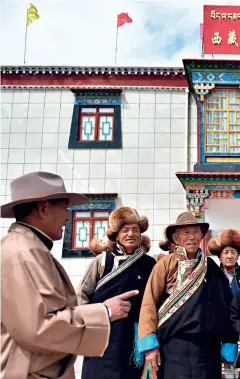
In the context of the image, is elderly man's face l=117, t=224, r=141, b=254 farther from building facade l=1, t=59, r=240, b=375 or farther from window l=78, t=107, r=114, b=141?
window l=78, t=107, r=114, b=141

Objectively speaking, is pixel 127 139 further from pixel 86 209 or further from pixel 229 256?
pixel 229 256

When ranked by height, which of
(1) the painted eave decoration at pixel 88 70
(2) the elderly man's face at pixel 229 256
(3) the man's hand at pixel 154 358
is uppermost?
(1) the painted eave decoration at pixel 88 70

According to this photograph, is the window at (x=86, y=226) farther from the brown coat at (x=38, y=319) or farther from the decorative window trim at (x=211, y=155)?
the brown coat at (x=38, y=319)

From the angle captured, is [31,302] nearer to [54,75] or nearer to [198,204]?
[198,204]

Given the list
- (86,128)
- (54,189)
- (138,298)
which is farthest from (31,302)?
(86,128)

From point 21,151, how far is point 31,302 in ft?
34.3

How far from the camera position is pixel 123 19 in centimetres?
1297

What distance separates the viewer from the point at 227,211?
36.0 ft

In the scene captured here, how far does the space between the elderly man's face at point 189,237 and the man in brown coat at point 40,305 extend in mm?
1495

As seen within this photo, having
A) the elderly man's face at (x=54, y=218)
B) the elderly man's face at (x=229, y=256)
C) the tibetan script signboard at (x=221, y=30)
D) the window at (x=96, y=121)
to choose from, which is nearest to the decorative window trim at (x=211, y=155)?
the tibetan script signboard at (x=221, y=30)

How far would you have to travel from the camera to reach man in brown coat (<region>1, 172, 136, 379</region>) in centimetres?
163

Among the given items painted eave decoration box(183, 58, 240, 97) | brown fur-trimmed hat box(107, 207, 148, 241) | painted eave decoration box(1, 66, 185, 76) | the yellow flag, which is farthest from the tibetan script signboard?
brown fur-trimmed hat box(107, 207, 148, 241)

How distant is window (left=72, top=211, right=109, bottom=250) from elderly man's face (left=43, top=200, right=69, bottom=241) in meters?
9.08

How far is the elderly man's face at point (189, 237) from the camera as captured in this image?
3.36m
